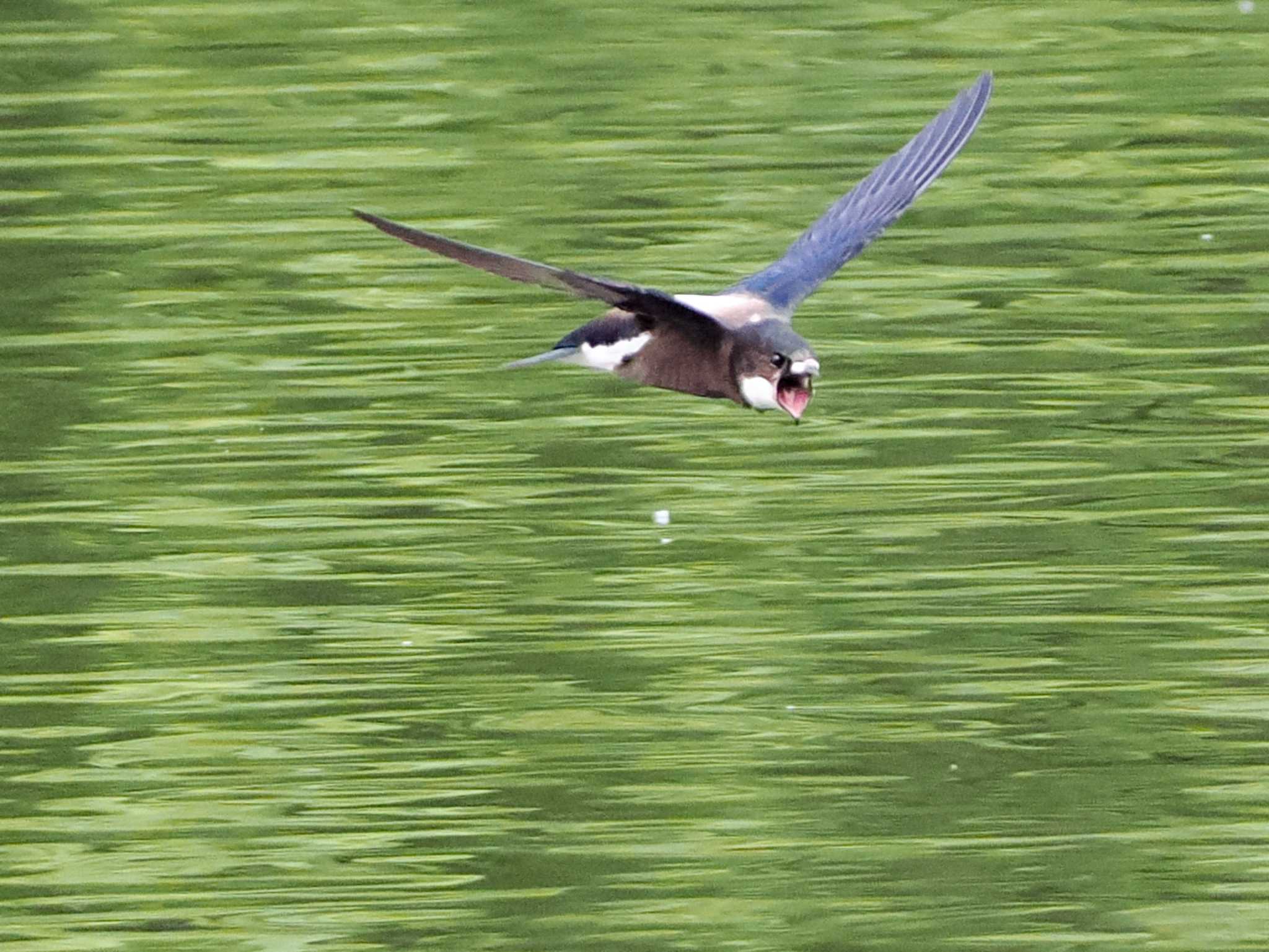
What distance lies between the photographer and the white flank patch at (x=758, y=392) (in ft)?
20.0

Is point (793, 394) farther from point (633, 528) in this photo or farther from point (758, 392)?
point (633, 528)

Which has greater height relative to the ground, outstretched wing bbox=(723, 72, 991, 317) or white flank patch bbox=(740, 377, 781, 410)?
outstretched wing bbox=(723, 72, 991, 317)

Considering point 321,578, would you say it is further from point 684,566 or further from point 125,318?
point 125,318

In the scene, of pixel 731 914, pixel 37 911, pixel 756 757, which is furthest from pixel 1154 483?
pixel 37 911

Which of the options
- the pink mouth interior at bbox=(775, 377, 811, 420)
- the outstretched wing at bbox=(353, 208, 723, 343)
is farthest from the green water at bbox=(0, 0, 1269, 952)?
the outstretched wing at bbox=(353, 208, 723, 343)

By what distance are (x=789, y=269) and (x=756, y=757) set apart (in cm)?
115

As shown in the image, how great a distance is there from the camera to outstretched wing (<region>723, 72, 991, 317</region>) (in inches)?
268

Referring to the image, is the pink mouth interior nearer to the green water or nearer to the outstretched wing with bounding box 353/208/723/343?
the outstretched wing with bounding box 353/208/723/343

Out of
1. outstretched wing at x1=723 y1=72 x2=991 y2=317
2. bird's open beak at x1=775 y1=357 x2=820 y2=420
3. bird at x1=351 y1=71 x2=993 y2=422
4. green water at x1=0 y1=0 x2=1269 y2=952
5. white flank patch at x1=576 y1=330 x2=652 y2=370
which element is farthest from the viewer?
outstretched wing at x1=723 y1=72 x2=991 y2=317

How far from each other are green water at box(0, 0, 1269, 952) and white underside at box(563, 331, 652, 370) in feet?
2.42

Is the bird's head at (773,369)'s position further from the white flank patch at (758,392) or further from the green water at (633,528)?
the green water at (633,528)

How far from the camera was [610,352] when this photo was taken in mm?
6363

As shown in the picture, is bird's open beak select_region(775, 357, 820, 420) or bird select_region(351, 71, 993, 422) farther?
bird's open beak select_region(775, 357, 820, 420)

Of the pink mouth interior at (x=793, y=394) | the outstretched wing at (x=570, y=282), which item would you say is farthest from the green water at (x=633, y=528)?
the outstretched wing at (x=570, y=282)
